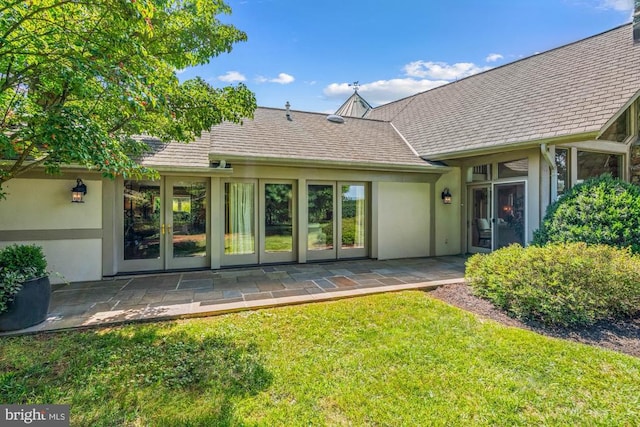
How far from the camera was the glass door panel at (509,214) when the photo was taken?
7707 millimetres

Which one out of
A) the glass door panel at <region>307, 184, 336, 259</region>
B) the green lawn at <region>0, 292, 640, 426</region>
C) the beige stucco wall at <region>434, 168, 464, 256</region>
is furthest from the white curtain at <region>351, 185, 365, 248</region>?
the green lawn at <region>0, 292, 640, 426</region>

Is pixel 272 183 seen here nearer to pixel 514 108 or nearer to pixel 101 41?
pixel 101 41

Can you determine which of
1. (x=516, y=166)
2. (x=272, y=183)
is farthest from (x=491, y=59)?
(x=272, y=183)

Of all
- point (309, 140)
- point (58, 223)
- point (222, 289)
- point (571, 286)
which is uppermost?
point (309, 140)

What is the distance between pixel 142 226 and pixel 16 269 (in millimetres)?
3128

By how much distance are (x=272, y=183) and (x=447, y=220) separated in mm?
5839

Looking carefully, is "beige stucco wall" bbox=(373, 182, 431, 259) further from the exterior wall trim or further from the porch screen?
the exterior wall trim

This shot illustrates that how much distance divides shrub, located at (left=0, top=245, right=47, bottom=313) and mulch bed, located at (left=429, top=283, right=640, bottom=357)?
6.62 meters

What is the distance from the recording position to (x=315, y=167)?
842 cm

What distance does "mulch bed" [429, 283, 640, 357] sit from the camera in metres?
3.85

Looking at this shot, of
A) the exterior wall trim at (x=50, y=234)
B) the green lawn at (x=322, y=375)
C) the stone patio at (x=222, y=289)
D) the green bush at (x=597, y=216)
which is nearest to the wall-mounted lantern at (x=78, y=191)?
the exterior wall trim at (x=50, y=234)

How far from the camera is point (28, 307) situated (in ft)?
13.9

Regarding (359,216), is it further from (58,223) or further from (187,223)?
(58,223)

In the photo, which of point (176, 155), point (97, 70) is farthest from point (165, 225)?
point (97, 70)
